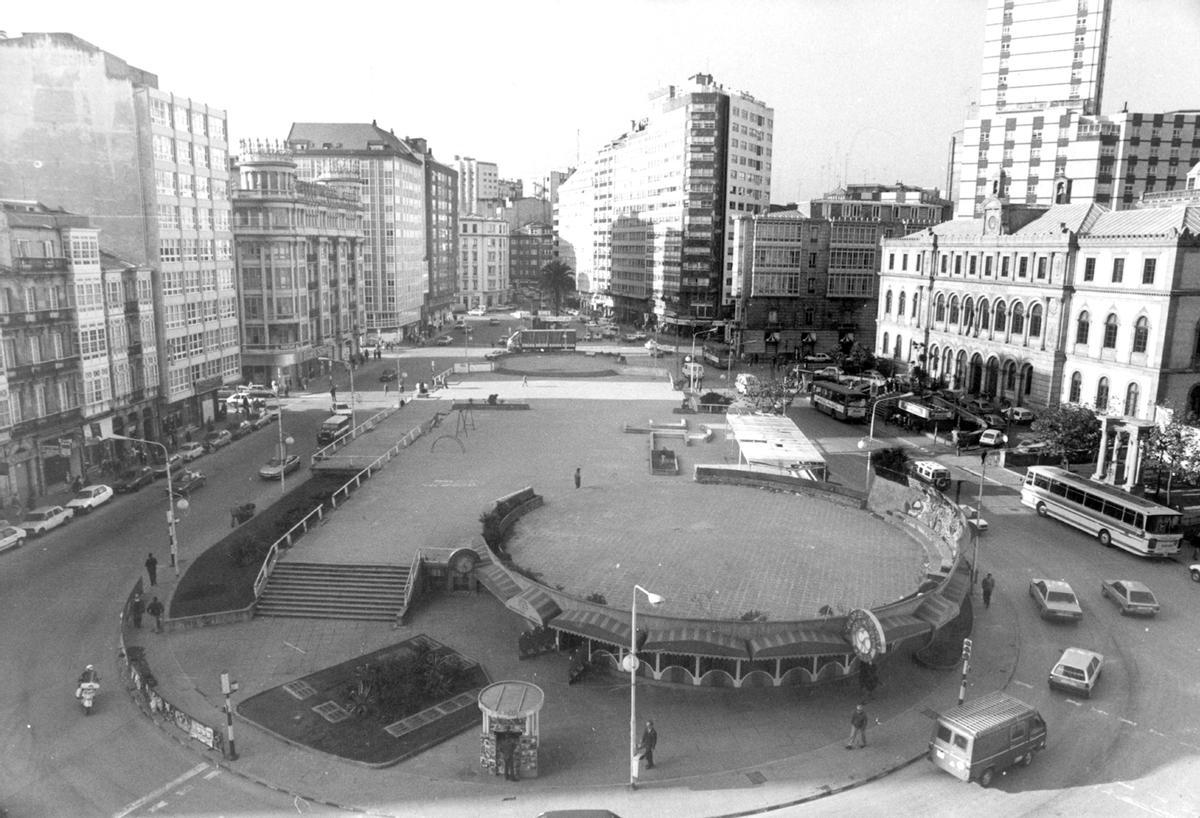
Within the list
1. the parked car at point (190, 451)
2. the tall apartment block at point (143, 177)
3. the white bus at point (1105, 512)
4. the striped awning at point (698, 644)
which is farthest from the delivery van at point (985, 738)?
the tall apartment block at point (143, 177)

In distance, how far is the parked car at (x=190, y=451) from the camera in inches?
2324

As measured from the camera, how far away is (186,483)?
51.6m

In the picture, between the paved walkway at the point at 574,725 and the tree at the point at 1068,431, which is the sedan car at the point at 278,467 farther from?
the tree at the point at 1068,431

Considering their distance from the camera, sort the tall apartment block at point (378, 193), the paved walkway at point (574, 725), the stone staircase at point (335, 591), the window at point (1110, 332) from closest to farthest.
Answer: the paved walkway at point (574, 725) → the stone staircase at point (335, 591) → the window at point (1110, 332) → the tall apartment block at point (378, 193)

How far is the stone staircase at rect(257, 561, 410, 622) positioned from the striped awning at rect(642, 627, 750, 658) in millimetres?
Result: 11558

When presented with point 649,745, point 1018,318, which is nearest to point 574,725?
point 649,745

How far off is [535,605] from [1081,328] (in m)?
60.3

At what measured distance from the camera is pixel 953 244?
291 ft

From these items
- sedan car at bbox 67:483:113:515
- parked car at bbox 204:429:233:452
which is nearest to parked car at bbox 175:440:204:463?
parked car at bbox 204:429:233:452

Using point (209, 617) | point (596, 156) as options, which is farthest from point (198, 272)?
point (596, 156)

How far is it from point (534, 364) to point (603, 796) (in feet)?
289

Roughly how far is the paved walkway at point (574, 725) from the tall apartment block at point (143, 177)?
31.7 meters

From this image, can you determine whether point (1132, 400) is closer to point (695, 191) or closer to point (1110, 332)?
point (1110, 332)

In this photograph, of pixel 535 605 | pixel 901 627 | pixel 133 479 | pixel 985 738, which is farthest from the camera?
pixel 133 479
